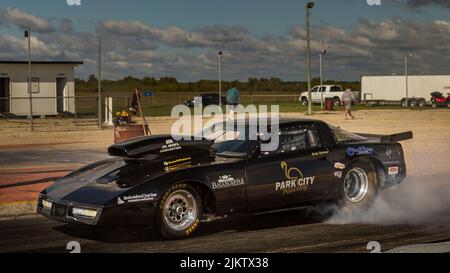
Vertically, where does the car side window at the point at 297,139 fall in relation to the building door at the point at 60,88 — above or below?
below

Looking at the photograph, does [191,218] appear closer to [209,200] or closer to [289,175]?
[209,200]

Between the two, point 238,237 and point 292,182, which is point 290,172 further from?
point 238,237

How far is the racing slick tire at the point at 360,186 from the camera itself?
337 inches

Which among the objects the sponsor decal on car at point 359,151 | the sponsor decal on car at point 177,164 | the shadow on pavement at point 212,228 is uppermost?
the sponsor decal on car at point 359,151

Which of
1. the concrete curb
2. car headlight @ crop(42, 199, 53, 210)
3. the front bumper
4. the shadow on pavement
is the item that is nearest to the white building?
the concrete curb

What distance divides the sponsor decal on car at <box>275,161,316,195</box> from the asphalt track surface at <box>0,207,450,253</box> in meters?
0.48

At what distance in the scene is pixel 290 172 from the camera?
787 centimetres

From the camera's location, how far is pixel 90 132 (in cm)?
2525

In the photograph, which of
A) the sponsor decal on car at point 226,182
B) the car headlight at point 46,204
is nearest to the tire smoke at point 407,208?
the sponsor decal on car at point 226,182

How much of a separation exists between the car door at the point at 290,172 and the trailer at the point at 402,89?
165 feet

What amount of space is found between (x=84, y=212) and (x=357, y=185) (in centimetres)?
379

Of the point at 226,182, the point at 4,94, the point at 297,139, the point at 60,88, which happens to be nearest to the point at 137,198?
the point at 226,182

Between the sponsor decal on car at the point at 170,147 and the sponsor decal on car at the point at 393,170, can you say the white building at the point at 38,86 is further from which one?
the sponsor decal on car at the point at 170,147
